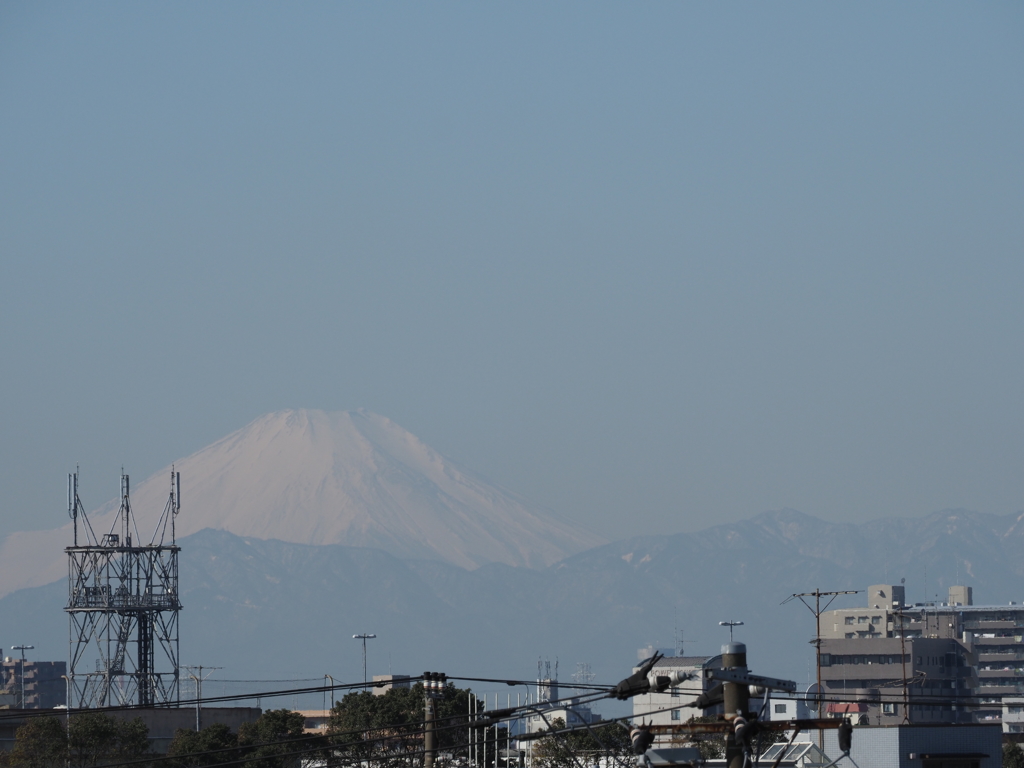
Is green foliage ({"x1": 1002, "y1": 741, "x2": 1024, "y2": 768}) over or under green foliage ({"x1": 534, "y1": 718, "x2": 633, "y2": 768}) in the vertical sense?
under

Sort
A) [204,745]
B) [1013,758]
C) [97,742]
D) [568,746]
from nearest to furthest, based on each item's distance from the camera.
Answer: [568,746] → [97,742] → [204,745] → [1013,758]

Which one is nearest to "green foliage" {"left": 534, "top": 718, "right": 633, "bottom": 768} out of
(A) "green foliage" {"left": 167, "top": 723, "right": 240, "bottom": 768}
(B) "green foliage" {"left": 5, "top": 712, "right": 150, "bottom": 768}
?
(A) "green foliage" {"left": 167, "top": 723, "right": 240, "bottom": 768}

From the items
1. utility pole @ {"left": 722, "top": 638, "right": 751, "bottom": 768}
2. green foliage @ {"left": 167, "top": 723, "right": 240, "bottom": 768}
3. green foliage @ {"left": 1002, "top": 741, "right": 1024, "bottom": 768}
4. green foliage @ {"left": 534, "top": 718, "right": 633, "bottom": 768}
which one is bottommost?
green foliage @ {"left": 1002, "top": 741, "right": 1024, "bottom": 768}

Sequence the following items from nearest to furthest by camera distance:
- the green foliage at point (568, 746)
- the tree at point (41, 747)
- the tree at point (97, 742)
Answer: the green foliage at point (568, 746), the tree at point (41, 747), the tree at point (97, 742)

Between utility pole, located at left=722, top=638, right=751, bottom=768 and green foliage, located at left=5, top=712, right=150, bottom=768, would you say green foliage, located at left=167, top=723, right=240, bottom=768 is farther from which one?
utility pole, located at left=722, top=638, right=751, bottom=768

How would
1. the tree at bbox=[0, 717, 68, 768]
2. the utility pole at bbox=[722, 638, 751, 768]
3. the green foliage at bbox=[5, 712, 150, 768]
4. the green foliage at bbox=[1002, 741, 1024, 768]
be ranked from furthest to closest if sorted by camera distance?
the green foliage at bbox=[1002, 741, 1024, 768]
the green foliage at bbox=[5, 712, 150, 768]
the tree at bbox=[0, 717, 68, 768]
the utility pole at bbox=[722, 638, 751, 768]

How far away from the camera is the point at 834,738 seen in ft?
169

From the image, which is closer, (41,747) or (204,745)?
(41,747)

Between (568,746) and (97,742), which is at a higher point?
(568,746)

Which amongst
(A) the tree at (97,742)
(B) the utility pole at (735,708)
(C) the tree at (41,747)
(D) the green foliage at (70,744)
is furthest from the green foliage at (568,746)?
(B) the utility pole at (735,708)

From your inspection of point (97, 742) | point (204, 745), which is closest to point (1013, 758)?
point (204, 745)

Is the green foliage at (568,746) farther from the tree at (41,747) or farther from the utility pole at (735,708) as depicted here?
the utility pole at (735,708)

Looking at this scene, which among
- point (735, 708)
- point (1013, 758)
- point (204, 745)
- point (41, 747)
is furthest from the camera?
point (1013, 758)

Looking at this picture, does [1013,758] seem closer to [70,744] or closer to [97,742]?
[97,742]
